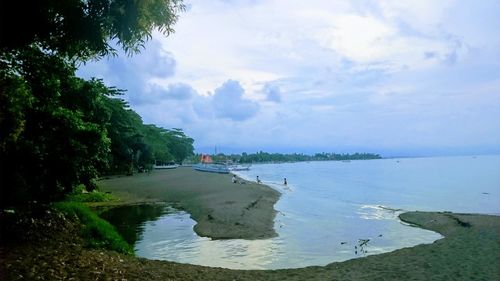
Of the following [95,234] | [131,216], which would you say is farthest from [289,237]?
[131,216]

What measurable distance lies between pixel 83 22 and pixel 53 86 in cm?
944

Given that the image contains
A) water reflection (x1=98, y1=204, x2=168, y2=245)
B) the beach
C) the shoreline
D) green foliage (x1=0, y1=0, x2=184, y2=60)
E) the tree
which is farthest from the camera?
water reflection (x1=98, y1=204, x2=168, y2=245)

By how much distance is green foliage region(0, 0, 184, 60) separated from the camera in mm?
8820

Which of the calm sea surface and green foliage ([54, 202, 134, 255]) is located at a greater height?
green foliage ([54, 202, 134, 255])

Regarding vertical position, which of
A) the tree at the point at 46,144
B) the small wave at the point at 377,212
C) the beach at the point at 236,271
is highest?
the tree at the point at 46,144

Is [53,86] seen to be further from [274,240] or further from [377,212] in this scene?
[377,212]

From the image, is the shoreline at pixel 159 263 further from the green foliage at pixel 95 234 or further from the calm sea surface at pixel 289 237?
the calm sea surface at pixel 289 237

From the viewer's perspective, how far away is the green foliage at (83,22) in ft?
28.9

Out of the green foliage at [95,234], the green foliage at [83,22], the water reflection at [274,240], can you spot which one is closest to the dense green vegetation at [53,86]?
the green foliage at [83,22]

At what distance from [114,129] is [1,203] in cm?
4517

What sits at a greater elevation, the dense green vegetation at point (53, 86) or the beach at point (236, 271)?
the dense green vegetation at point (53, 86)

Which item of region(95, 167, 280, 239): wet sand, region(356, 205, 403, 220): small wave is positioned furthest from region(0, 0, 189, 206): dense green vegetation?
region(356, 205, 403, 220): small wave

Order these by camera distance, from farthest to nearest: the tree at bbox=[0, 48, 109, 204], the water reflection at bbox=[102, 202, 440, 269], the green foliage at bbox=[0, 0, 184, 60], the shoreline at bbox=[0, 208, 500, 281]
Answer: the water reflection at bbox=[102, 202, 440, 269], the tree at bbox=[0, 48, 109, 204], the shoreline at bbox=[0, 208, 500, 281], the green foliage at bbox=[0, 0, 184, 60]

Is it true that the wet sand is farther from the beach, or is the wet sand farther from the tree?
the tree
